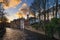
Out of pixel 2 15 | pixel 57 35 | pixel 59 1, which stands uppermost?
pixel 59 1

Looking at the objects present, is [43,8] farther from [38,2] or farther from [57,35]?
[57,35]

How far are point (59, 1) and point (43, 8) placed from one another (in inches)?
207

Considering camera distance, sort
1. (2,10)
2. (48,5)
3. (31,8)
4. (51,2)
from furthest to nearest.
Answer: (31,8)
(48,5)
(51,2)
(2,10)

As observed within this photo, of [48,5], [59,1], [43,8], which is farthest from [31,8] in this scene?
[59,1]

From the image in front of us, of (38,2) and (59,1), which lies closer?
(59,1)

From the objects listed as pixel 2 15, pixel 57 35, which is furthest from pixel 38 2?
pixel 57 35

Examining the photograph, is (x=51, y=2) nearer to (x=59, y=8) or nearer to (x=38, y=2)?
(x=59, y=8)

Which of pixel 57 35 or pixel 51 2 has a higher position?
pixel 51 2

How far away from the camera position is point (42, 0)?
24.2 m

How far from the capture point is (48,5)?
23.0 metres

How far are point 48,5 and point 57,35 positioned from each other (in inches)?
352

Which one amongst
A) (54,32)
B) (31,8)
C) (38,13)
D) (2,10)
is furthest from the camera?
(38,13)

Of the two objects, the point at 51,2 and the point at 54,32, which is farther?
the point at 51,2

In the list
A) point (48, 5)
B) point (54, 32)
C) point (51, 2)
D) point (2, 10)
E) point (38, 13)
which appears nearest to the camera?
point (54, 32)
